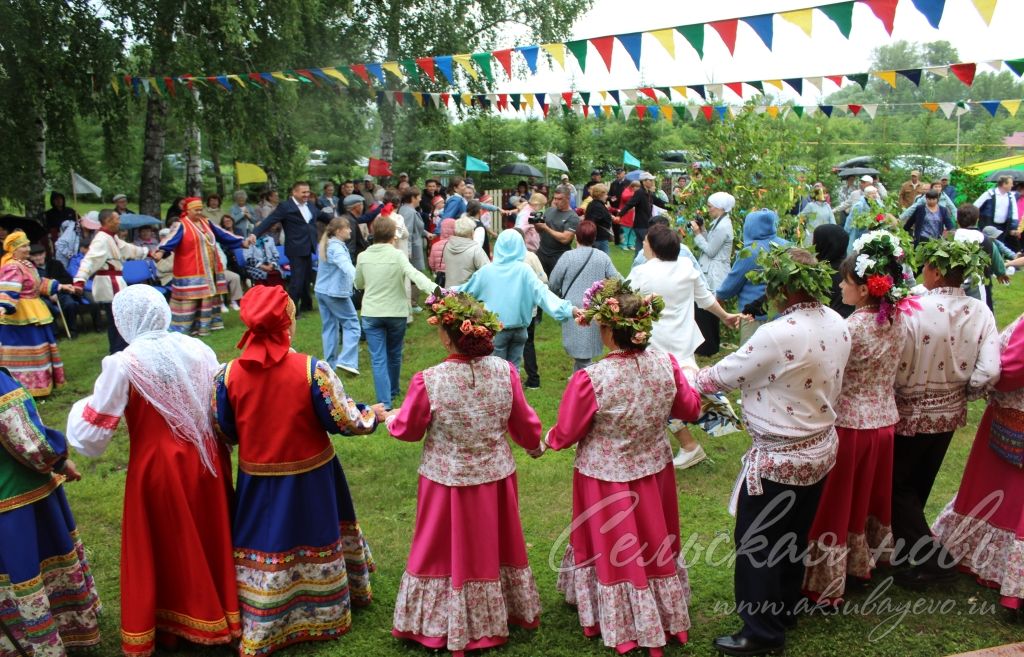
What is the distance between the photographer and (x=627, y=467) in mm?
4145

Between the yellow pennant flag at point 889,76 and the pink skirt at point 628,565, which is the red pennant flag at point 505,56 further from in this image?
the pink skirt at point 628,565

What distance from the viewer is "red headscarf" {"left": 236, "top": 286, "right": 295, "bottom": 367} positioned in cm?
397

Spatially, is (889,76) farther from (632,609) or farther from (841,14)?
(632,609)

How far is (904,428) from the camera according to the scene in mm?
4711

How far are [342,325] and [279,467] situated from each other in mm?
5101

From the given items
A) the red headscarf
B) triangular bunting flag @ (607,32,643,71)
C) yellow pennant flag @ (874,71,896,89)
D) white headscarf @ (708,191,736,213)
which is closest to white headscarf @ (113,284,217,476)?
the red headscarf

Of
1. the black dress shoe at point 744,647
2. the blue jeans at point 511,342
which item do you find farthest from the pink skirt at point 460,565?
the blue jeans at point 511,342

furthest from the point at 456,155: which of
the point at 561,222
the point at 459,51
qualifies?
the point at 561,222

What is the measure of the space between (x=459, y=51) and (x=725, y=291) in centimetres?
1713

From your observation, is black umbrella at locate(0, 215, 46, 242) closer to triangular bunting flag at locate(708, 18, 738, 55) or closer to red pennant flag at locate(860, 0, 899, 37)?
triangular bunting flag at locate(708, 18, 738, 55)

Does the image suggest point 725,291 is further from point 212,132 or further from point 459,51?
point 459,51

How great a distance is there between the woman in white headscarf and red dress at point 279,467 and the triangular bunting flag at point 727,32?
5130 millimetres

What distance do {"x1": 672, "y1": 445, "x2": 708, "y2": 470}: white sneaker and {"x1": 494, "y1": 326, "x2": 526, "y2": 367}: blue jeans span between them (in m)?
1.84

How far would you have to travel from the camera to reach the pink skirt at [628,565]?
4129 millimetres
